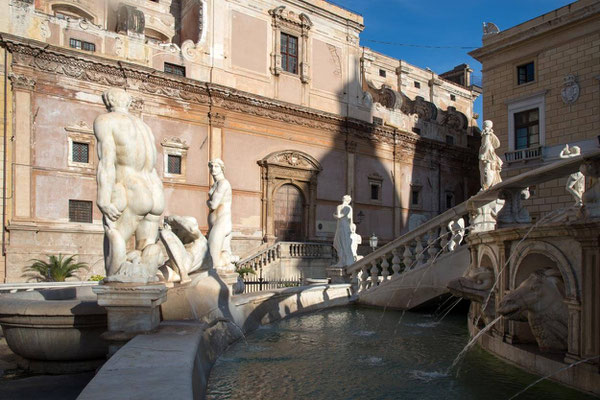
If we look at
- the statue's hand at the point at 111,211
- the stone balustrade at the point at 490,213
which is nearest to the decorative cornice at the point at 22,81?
the stone balustrade at the point at 490,213

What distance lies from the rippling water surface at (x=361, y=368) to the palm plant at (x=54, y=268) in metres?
10.4

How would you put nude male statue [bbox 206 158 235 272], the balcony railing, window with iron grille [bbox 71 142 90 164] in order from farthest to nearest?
the balcony railing < window with iron grille [bbox 71 142 90 164] < nude male statue [bbox 206 158 235 272]

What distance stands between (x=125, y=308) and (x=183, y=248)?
1711 mm

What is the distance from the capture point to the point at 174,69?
19766 millimetres

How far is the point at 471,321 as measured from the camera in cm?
671

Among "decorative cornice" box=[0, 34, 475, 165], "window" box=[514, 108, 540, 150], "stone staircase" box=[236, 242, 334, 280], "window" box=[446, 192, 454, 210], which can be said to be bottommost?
"stone staircase" box=[236, 242, 334, 280]

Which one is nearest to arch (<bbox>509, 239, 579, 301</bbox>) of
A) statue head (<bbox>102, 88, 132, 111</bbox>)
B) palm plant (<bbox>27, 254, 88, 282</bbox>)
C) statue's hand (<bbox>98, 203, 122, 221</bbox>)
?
statue's hand (<bbox>98, 203, 122, 221</bbox>)

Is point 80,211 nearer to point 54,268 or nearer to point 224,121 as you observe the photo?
point 54,268

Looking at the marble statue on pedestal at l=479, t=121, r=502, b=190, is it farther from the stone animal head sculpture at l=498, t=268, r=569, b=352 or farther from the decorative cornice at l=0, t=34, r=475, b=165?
the decorative cornice at l=0, t=34, r=475, b=165

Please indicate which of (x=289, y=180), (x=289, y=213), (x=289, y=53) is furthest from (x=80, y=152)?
(x=289, y=53)

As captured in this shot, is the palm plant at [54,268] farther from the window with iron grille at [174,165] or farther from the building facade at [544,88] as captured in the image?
the building facade at [544,88]

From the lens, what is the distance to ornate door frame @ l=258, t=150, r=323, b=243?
70.6 feet

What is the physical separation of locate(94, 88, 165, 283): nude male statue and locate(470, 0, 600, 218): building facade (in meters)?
18.1

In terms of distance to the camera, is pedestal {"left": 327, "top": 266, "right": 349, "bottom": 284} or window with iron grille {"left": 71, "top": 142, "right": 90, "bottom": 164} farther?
window with iron grille {"left": 71, "top": 142, "right": 90, "bottom": 164}
